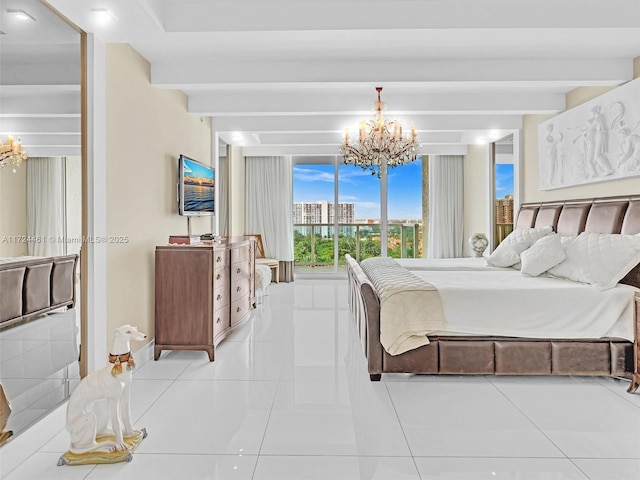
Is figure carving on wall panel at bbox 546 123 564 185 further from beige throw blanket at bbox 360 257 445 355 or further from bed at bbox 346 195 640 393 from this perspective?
beige throw blanket at bbox 360 257 445 355

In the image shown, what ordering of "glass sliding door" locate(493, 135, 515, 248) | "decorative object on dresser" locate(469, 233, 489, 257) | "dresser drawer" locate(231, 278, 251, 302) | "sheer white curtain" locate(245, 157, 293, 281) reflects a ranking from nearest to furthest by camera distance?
"dresser drawer" locate(231, 278, 251, 302), "decorative object on dresser" locate(469, 233, 489, 257), "glass sliding door" locate(493, 135, 515, 248), "sheer white curtain" locate(245, 157, 293, 281)

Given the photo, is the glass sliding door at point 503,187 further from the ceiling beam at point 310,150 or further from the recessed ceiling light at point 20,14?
the recessed ceiling light at point 20,14

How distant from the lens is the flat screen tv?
173 inches

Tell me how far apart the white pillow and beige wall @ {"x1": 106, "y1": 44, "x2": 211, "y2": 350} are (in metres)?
3.34

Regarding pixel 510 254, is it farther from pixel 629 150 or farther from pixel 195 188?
pixel 195 188

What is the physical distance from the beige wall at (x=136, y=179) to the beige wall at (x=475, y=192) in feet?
16.2

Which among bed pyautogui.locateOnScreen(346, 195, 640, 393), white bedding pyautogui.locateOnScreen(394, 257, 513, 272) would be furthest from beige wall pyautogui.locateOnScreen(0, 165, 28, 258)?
white bedding pyautogui.locateOnScreen(394, 257, 513, 272)

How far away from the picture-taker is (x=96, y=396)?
6.79 feet

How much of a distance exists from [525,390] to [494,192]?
4.46 metres

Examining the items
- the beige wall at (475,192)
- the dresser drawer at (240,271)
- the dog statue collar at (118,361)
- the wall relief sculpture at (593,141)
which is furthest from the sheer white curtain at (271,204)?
the dog statue collar at (118,361)

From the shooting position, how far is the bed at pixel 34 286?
2.13 meters

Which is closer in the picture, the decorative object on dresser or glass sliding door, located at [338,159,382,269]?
the decorative object on dresser

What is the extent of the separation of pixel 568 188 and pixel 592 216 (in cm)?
77

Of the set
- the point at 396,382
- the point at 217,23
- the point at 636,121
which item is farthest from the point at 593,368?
the point at 217,23
